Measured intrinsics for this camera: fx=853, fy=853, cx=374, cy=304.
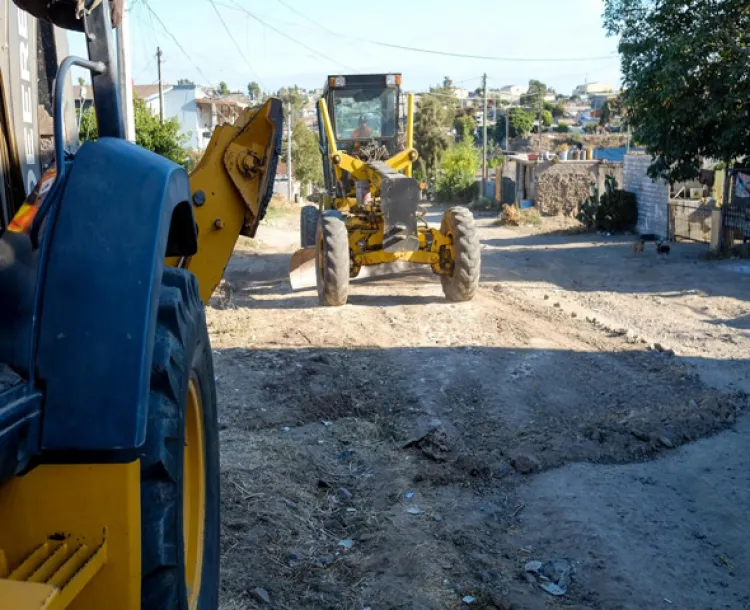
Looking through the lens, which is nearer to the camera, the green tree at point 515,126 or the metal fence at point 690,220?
the metal fence at point 690,220

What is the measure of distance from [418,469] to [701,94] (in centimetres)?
1286

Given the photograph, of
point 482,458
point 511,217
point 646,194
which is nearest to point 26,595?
point 482,458

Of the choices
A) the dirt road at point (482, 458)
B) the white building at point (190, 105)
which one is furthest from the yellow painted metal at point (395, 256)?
the white building at point (190, 105)

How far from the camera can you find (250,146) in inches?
205

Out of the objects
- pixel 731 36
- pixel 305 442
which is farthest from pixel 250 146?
pixel 731 36

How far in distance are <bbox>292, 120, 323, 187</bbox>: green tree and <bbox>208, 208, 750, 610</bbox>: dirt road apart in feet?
136

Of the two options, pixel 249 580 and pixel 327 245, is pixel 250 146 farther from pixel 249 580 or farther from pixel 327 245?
pixel 327 245

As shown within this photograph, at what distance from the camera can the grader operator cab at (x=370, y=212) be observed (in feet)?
36.7

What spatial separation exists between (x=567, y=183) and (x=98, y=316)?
29.6 metres

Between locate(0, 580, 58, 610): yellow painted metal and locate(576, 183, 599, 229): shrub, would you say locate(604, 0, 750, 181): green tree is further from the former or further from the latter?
locate(0, 580, 58, 610): yellow painted metal

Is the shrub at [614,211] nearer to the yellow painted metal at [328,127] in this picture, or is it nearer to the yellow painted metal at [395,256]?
the yellow painted metal at [328,127]

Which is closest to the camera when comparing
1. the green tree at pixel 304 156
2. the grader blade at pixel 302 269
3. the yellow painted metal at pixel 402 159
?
the yellow painted metal at pixel 402 159

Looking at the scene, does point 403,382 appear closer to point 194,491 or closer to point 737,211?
point 194,491

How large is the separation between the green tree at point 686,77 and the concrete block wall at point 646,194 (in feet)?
13.6
